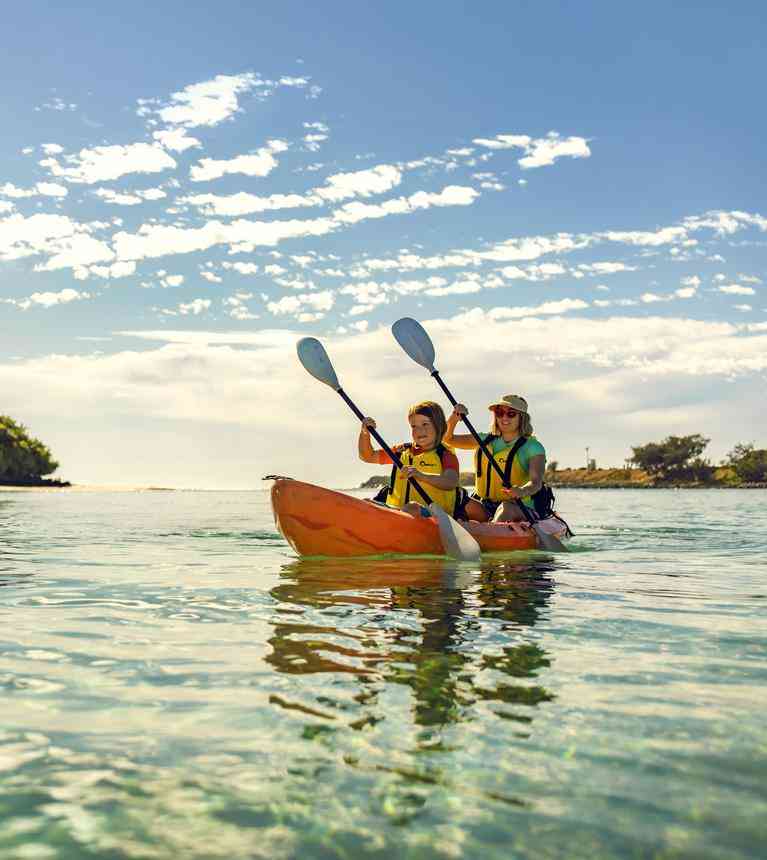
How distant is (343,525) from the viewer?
32.5 ft

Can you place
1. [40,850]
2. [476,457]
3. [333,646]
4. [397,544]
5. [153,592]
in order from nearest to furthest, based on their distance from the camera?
1. [40,850]
2. [333,646]
3. [153,592]
4. [397,544]
5. [476,457]

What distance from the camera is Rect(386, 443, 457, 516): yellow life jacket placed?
10.3 meters

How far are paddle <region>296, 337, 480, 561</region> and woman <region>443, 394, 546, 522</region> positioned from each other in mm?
1013

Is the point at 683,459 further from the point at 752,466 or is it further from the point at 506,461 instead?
the point at 506,461

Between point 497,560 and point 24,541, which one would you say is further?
point 24,541

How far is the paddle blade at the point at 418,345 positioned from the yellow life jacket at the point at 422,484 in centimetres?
205

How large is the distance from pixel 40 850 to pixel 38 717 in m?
1.24

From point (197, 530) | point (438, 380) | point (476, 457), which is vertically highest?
point (438, 380)

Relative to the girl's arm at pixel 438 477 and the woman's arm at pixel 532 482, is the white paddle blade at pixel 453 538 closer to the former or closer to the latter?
the girl's arm at pixel 438 477

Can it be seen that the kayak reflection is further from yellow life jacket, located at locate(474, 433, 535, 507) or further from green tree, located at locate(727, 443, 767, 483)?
green tree, located at locate(727, 443, 767, 483)

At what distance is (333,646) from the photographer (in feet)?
16.0

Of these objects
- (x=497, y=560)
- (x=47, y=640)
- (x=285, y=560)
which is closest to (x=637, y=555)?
(x=497, y=560)

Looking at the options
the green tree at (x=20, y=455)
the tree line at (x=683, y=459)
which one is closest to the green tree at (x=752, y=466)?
the tree line at (x=683, y=459)

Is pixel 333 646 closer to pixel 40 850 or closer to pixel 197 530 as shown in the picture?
pixel 40 850
